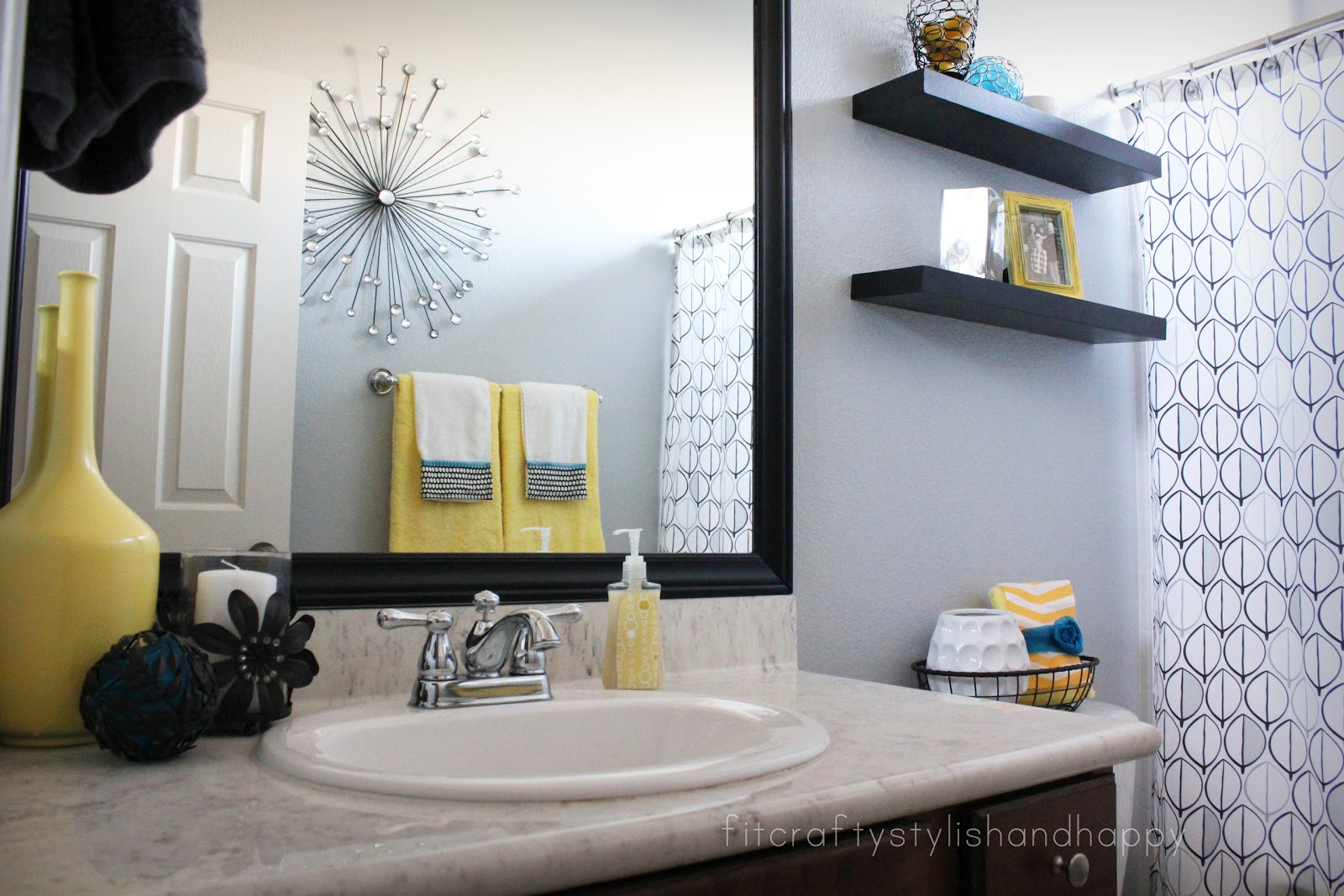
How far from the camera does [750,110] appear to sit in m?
1.50

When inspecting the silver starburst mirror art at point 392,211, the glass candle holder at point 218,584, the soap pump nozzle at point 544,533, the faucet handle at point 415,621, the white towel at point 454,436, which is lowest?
the faucet handle at point 415,621

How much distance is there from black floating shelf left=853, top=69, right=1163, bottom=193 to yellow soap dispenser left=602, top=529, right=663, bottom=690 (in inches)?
35.3

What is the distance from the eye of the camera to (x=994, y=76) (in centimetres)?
175

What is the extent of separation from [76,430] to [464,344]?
452mm

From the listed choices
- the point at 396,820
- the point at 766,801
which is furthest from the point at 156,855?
the point at 766,801

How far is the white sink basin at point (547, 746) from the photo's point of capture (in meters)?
0.72

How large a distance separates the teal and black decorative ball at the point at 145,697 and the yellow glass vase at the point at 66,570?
4 cm

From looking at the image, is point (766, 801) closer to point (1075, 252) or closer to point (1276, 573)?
point (1075, 252)

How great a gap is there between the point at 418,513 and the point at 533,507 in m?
0.15

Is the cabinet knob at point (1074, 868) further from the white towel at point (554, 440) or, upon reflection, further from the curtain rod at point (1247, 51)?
the curtain rod at point (1247, 51)

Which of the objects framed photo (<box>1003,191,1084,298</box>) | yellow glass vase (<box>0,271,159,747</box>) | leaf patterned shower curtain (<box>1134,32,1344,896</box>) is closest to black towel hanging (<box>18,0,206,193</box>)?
yellow glass vase (<box>0,271,159,747</box>)

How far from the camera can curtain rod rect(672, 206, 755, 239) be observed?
4.60 feet

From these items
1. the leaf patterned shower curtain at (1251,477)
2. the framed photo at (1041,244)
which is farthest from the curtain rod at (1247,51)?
the framed photo at (1041,244)

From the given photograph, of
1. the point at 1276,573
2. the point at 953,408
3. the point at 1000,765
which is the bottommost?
the point at 1000,765
